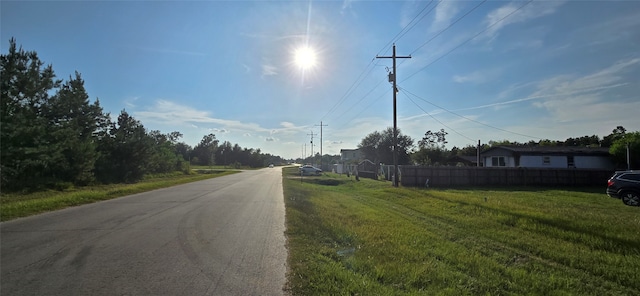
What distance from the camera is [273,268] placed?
5.77 meters

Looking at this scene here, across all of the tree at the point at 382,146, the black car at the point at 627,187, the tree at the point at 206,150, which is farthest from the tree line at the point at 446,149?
the tree at the point at 206,150

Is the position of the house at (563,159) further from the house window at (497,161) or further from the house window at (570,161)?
the house window at (497,161)

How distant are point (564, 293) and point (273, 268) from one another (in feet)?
14.2

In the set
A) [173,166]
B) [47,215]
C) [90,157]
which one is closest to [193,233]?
[47,215]

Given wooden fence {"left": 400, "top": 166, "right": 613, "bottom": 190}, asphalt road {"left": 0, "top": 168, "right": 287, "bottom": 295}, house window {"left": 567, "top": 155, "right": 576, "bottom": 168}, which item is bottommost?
asphalt road {"left": 0, "top": 168, "right": 287, "bottom": 295}

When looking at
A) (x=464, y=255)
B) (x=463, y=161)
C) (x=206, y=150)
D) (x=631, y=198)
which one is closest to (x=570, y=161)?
(x=463, y=161)

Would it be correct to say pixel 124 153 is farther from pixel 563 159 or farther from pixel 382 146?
pixel 382 146

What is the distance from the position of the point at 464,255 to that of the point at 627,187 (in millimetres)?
15059

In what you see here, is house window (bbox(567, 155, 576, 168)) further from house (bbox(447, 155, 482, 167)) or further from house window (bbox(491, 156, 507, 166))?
house (bbox(447, 155, 482, 167))

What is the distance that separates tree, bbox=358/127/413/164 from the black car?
5611 cm

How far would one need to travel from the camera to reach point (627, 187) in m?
16.2

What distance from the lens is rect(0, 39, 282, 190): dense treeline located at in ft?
65.1

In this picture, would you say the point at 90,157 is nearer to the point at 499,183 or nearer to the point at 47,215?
the point at 47,215

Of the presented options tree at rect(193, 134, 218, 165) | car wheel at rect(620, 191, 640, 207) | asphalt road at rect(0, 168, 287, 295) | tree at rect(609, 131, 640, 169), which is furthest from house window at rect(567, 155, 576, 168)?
tree at rect(193, 134, 218, 165)
